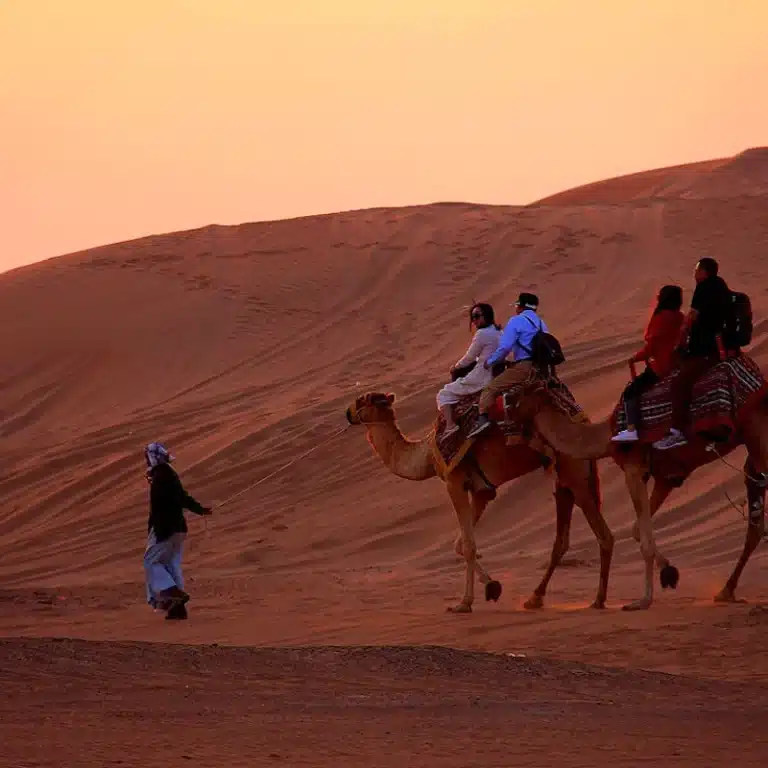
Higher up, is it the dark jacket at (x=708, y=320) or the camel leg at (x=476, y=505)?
the dark jacket at (x=708, y=320)

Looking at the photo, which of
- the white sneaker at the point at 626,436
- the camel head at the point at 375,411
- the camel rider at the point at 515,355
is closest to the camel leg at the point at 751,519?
the white sneaker at the point at 626,436

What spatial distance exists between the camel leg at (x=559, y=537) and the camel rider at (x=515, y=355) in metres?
0.91

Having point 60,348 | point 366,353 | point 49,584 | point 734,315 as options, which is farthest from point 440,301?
point 734,315

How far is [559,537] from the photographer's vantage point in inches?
563

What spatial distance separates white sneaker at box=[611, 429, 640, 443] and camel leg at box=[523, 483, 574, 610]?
1.06 meters

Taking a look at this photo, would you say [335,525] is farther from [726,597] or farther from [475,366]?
[726,597]

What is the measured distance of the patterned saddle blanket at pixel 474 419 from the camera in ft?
44.1

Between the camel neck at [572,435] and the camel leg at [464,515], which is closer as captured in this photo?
the camel neck at [572,435]

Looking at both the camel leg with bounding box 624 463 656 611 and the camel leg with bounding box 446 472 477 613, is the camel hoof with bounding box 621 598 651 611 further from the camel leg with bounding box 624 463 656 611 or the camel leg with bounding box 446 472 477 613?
the camel leg with bounding box 446 472 477 613

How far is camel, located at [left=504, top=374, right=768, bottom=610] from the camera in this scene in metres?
13.0

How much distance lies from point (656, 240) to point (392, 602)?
19.4 metres

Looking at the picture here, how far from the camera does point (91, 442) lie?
25344mm

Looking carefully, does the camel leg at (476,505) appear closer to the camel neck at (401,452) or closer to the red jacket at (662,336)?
the camel neck at (401,452)

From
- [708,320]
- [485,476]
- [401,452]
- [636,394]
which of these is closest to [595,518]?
[485,476]
